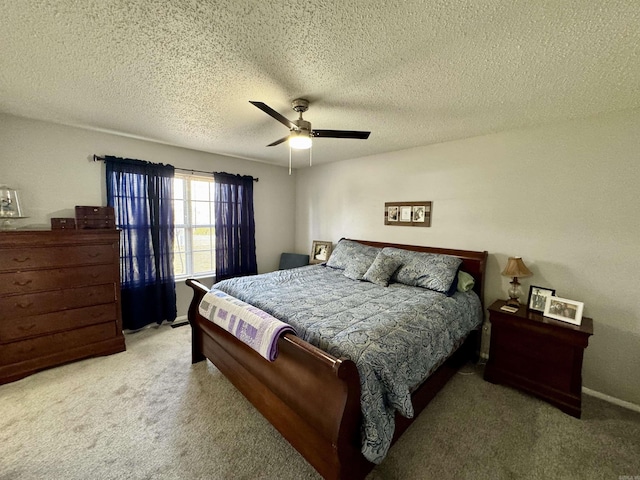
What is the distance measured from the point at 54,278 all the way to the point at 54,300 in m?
0.21

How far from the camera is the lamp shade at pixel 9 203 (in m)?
2.37

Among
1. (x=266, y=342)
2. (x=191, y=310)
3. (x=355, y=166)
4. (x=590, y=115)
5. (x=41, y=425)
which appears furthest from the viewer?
(x=355, y=166)

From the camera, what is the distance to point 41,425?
5.99 ft

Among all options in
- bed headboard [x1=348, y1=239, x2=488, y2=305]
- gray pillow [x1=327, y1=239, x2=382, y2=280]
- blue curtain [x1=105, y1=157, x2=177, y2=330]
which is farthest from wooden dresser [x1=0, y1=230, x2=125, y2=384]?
bed headboard [x1=348, y1=239, x2=488, y2=305]

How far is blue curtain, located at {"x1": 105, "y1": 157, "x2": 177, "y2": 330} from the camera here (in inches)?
121

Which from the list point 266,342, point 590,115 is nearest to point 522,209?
point 590,115

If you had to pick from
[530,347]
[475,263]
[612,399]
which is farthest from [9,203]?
[612,399]

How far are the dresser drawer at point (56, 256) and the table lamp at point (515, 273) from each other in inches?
155

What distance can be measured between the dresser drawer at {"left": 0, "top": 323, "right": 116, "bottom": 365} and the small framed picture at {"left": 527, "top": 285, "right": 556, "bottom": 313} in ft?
13.7

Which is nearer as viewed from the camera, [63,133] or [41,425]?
[41,425]

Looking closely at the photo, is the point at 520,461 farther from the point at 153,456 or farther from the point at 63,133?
the point at 63,133

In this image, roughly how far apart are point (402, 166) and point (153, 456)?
11.9ft

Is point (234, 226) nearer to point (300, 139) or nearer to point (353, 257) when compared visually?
point (353, 257)

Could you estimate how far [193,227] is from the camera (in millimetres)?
3795
